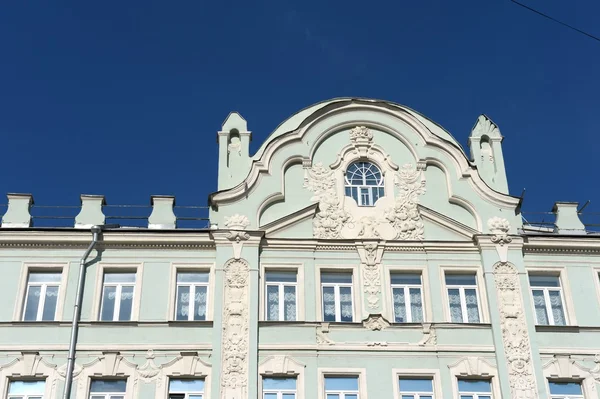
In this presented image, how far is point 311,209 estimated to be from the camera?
24297 mm

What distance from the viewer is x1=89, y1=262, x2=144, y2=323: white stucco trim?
74.5 ft

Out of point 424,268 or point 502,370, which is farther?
point 424,268

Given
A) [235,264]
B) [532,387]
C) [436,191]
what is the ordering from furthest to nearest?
[436,191] < [235,264] < [532,387]

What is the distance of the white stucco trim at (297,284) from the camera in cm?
2278

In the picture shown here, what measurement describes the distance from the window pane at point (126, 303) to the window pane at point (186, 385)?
88.7 inches

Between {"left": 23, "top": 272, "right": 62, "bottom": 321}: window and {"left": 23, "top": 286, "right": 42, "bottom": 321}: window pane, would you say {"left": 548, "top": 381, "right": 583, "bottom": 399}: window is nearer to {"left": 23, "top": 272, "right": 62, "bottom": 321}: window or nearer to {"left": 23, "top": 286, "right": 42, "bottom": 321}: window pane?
{"left": 23, "top": 272, "right": 62, "bottom": 321}: window

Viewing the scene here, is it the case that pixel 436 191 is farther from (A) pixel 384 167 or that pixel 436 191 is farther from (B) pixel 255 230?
(B) pixel 255 230

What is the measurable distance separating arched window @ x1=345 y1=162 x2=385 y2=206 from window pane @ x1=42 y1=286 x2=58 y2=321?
8.75m

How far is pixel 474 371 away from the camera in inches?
871

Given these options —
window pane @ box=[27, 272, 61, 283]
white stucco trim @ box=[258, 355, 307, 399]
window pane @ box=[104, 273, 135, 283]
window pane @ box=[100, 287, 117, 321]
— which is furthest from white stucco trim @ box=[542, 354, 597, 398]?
window pane @ box=[27, 272, 61, 283]

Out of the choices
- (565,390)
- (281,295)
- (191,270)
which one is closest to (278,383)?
(281,295)

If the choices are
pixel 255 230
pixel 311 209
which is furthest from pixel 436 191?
pixel 255 230

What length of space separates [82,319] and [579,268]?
1393 cm

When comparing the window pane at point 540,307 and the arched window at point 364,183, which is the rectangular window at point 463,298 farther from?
the arched window at point 364,183
